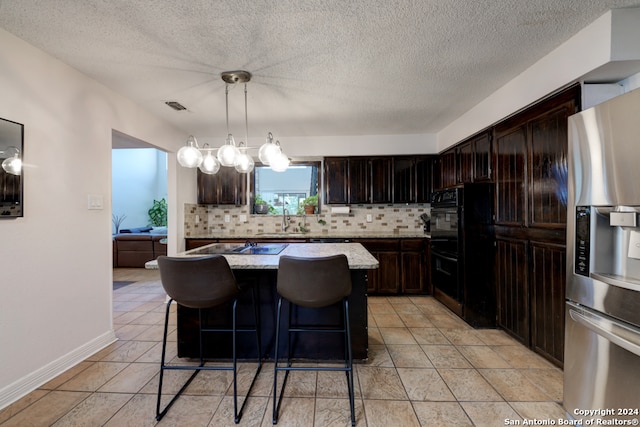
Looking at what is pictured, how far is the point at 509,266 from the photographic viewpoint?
2.56 metres

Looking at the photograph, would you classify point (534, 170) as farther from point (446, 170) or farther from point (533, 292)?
point (446, 170)

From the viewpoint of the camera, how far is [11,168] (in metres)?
1.75

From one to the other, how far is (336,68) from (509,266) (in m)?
2.36

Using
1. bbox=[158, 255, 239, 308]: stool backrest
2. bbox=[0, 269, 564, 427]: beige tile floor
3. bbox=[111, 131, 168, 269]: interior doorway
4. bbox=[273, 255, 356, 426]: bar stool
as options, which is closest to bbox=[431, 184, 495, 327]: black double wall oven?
bbox=[0, 269, 564, 427]: beige tile floor

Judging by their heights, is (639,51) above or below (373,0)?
below

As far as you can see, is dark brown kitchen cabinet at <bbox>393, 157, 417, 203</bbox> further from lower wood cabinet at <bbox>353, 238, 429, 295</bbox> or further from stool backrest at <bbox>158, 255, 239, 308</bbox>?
stool backrest at <bbox>158, 255, 239, 308</bbox>

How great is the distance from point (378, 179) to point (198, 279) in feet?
10.3

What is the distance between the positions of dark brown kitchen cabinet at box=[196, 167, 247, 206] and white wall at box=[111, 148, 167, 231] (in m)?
5.02

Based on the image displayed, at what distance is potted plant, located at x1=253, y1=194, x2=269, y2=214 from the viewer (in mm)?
4551

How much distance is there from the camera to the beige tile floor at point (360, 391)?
1595 mm

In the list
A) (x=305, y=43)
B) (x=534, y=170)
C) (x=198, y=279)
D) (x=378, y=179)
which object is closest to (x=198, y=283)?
(x=198, y=279)

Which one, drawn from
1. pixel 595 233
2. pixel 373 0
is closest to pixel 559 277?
pixel 595 233

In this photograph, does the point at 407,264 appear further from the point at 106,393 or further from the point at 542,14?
the point at 106,393

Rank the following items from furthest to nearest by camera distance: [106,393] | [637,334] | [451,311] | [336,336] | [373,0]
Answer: [451,311], [336,336], [106,393], [373,0], [637,334]
